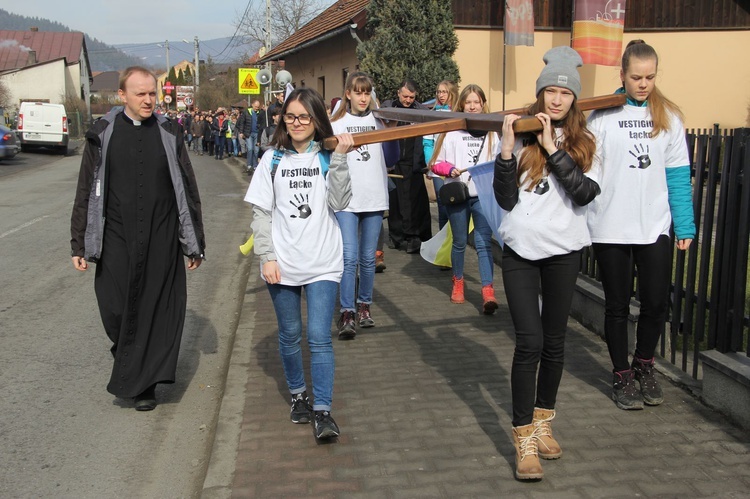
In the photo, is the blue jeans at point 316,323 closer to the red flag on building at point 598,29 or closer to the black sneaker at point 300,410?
the black sneaker at point 300,410

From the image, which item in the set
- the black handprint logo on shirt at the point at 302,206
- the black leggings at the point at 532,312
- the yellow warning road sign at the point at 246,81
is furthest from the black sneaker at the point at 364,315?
the yellow warning road sign at the point at 246,81

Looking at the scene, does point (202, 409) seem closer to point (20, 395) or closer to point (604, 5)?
point (20, 395)

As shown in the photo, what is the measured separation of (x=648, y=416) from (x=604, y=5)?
1313 centimetres

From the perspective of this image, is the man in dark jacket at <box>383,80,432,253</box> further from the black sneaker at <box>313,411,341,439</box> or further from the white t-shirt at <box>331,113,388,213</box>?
the black sneaker at <box>313,411,341,439</box>

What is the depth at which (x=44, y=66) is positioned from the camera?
226 feet

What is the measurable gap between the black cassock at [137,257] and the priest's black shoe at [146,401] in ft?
0.35

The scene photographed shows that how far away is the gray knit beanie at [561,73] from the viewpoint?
3834 millimetres

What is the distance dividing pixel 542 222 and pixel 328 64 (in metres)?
19.6

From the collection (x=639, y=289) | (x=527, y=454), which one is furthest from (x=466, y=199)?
(x=527, y=454)

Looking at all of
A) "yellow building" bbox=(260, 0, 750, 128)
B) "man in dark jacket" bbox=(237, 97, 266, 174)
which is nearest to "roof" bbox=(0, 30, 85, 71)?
"man in dark jacket" bbox=(237, 97, 266, 174)

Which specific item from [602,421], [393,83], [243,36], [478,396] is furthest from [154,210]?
[243,36]

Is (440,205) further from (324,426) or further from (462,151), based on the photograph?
(324,426)

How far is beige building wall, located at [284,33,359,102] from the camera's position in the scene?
20438 millimetres

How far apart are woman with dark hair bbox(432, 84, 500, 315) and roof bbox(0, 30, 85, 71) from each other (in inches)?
2917
